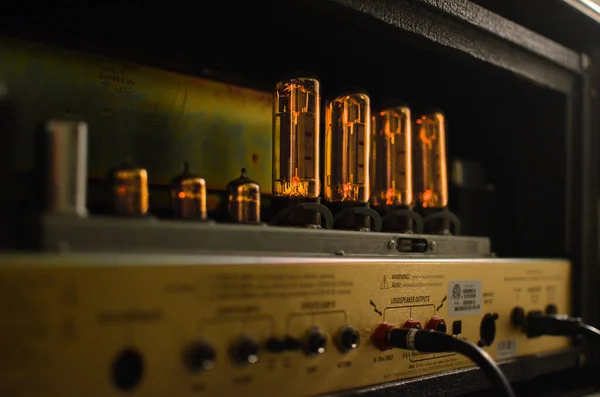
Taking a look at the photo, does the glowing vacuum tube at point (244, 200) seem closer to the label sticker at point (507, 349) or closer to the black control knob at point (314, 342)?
the black control knob at point (314, 342)

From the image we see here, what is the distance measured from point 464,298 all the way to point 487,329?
0.27 feet

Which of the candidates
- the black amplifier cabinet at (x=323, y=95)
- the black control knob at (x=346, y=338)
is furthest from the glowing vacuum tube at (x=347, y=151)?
the black control knob at (x=346, y=338)

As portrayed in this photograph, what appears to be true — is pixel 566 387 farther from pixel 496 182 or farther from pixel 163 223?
pixel 163 223

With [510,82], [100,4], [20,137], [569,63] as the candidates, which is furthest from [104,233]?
[569,63]

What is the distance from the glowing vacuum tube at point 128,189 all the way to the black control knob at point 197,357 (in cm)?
22

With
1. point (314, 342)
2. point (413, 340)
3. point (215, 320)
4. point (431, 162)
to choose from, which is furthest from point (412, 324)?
point (431, 162)

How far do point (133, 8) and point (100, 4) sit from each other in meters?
0.04

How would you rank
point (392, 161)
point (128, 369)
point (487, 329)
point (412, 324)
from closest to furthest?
point (128, 369)
point (412, 324)
point (487, 329)
point (392, 161)

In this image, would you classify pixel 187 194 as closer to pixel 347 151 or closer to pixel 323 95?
pixel 347 151

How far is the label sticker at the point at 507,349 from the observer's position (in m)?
0.88

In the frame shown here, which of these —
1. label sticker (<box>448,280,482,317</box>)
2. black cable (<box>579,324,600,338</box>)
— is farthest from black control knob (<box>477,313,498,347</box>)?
black cable (<box>579,324,600,338</box>)

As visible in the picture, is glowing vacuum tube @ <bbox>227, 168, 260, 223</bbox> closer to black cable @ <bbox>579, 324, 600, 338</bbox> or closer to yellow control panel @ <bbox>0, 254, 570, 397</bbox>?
yellow control panel @ <bbox>0, 254, 570, 397</bbox>

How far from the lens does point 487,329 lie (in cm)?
85

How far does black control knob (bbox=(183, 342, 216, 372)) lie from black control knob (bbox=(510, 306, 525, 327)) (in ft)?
1.74
